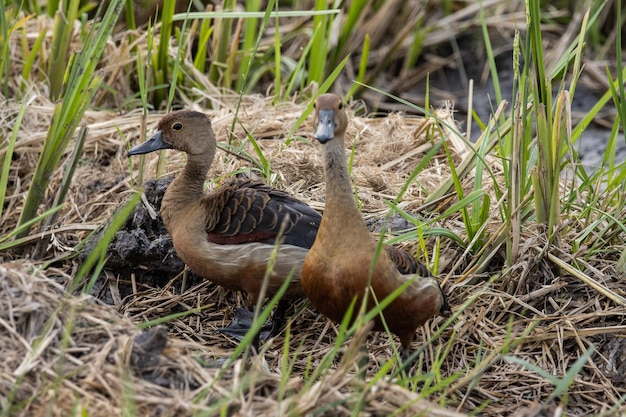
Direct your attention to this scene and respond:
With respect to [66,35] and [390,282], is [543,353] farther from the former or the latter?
[66,35]

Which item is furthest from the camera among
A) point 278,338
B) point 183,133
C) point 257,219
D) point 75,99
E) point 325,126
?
point 183,133

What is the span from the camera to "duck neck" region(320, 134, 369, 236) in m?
3.12

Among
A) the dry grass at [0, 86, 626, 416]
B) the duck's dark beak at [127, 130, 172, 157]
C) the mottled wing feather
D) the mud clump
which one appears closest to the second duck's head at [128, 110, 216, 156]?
the duck's dark beak at [127, 130, 172, 157]

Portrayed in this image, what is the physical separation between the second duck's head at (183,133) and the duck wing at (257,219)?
0.31 metres

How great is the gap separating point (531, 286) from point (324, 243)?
1.06 m

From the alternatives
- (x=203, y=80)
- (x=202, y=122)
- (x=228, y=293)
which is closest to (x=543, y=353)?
(x=228, y=293)

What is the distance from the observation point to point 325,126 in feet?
9.91

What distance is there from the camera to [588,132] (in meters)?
6.52

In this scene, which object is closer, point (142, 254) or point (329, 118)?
point (329, 118)

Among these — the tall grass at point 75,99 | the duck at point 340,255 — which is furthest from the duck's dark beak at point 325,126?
the tall grass at point 75,99

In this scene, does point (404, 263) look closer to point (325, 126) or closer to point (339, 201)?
point (339, 201)

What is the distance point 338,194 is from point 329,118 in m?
0.26

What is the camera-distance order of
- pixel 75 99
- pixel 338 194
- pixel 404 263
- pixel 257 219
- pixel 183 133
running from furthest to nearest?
pixel 183 133, pixel 257 219, pixel 75 99, pixel 404 263, pixel 338 194

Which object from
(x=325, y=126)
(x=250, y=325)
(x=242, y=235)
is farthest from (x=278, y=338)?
(x=325, y=126)
